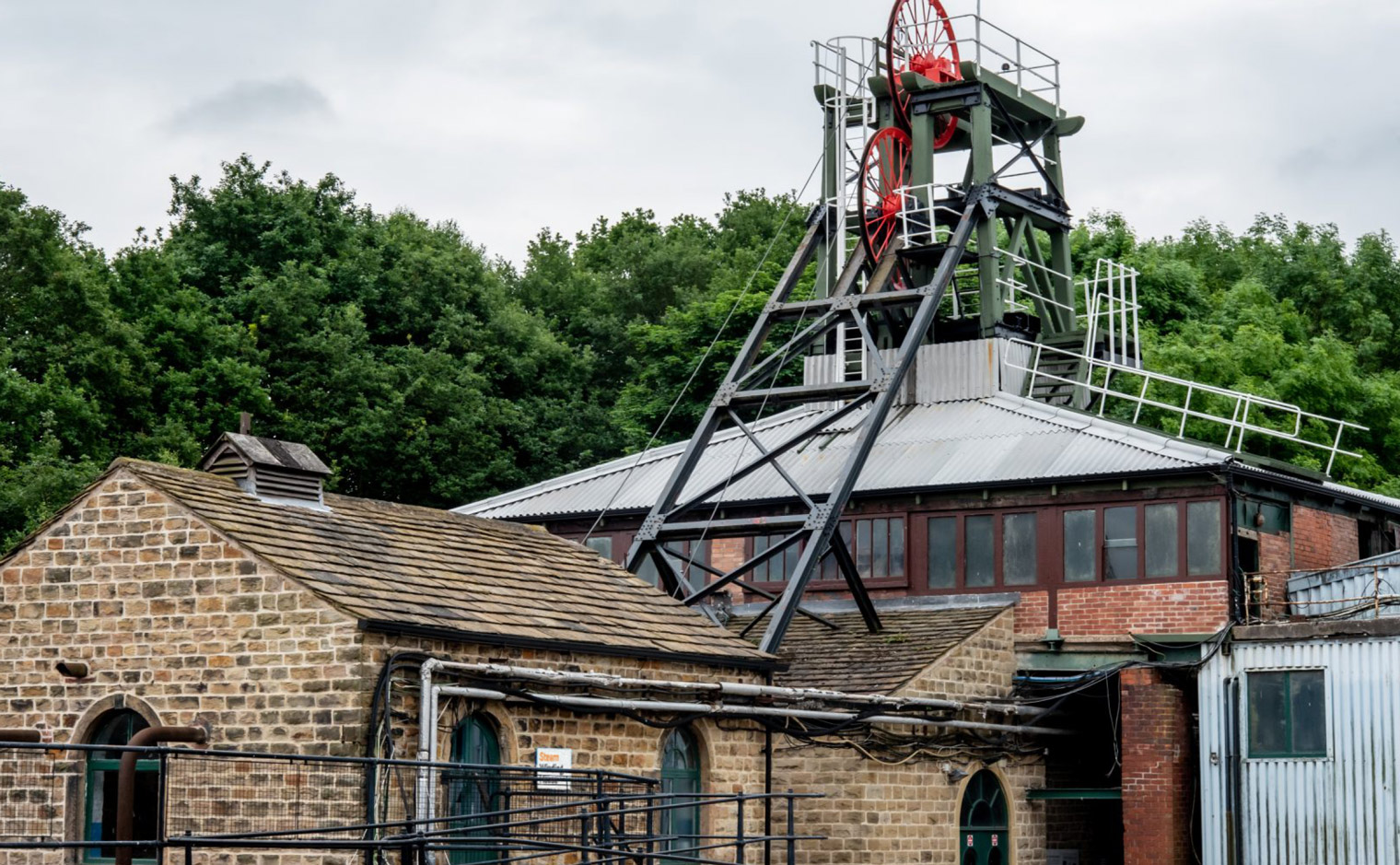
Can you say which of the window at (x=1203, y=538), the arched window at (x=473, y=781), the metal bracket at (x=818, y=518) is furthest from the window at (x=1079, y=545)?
the arched window at (x=473, y=781)

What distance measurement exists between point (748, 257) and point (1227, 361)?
21.8 meters

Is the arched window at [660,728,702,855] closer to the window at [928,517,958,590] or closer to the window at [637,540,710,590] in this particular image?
the window at [928,517,958,590]

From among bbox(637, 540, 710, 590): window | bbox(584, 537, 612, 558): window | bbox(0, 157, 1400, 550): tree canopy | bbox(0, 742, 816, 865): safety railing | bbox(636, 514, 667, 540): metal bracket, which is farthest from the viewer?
bbox(0, 157, 1400, 550): tree canopy

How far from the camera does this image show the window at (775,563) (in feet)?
97.9

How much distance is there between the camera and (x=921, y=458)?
29.5 metres

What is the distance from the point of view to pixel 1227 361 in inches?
1718

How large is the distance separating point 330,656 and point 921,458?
13879 millimetres

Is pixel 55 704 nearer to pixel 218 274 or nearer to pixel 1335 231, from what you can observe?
pixel 218 274

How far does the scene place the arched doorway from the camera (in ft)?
83.5

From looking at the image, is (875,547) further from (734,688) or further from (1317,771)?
(734,688)

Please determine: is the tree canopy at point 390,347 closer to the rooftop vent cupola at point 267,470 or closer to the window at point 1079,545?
the window at point 1079,545

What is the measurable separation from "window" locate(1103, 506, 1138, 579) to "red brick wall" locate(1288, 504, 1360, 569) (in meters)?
2.59

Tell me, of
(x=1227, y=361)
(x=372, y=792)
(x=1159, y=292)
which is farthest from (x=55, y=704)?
(x=1159, y=292)

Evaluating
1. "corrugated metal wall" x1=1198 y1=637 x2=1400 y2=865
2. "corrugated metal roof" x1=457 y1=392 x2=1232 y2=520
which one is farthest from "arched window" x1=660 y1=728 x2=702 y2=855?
"corrugated metal roof" x1=457 y1=392 x2=1232 y2=520
